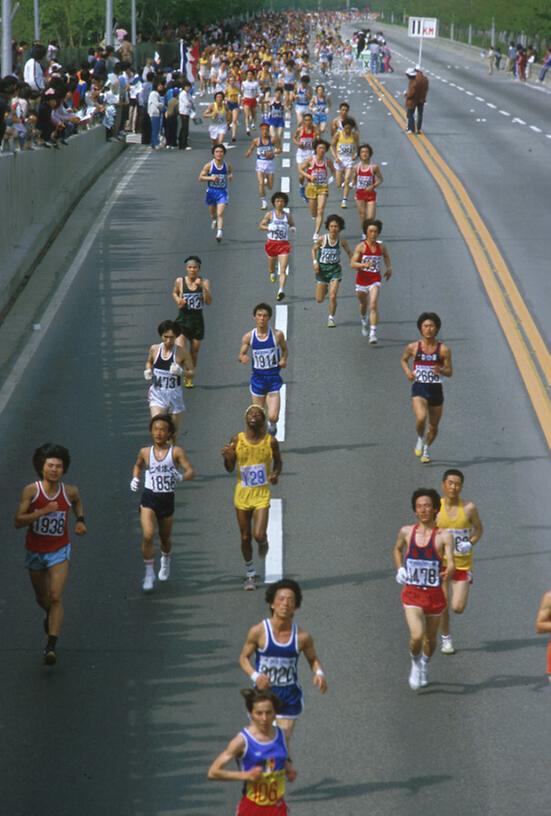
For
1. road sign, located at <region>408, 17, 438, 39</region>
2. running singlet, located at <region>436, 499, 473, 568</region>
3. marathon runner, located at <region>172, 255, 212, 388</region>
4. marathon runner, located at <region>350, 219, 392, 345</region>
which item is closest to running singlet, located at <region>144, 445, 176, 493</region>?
running singlet, located at <region>436, 499, 473, 568</region>

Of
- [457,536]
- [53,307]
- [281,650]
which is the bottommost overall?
[53,307]

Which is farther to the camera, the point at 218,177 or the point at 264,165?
the point at 264,165

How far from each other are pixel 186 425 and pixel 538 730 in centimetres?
854

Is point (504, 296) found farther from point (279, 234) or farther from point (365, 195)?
point (365, 195)

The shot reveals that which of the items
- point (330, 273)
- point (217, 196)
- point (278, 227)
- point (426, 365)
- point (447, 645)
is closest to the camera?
point (447, 645)

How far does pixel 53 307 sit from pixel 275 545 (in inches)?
424

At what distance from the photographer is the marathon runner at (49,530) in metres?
13.6

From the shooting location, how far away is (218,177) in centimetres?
3055

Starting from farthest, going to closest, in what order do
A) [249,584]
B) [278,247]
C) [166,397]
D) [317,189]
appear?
[317,189], [278,247], [166,397], [249,584]

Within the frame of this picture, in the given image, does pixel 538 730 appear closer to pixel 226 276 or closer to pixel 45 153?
Answer: pixel 226 276

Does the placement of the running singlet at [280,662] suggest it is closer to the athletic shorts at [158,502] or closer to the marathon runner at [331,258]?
the athletic shorts at [158,502]

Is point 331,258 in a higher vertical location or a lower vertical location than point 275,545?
higher

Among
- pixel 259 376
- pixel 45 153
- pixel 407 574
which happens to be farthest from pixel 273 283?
pixel 407 574

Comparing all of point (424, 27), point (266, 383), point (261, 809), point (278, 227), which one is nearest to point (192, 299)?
point (266, 383)
